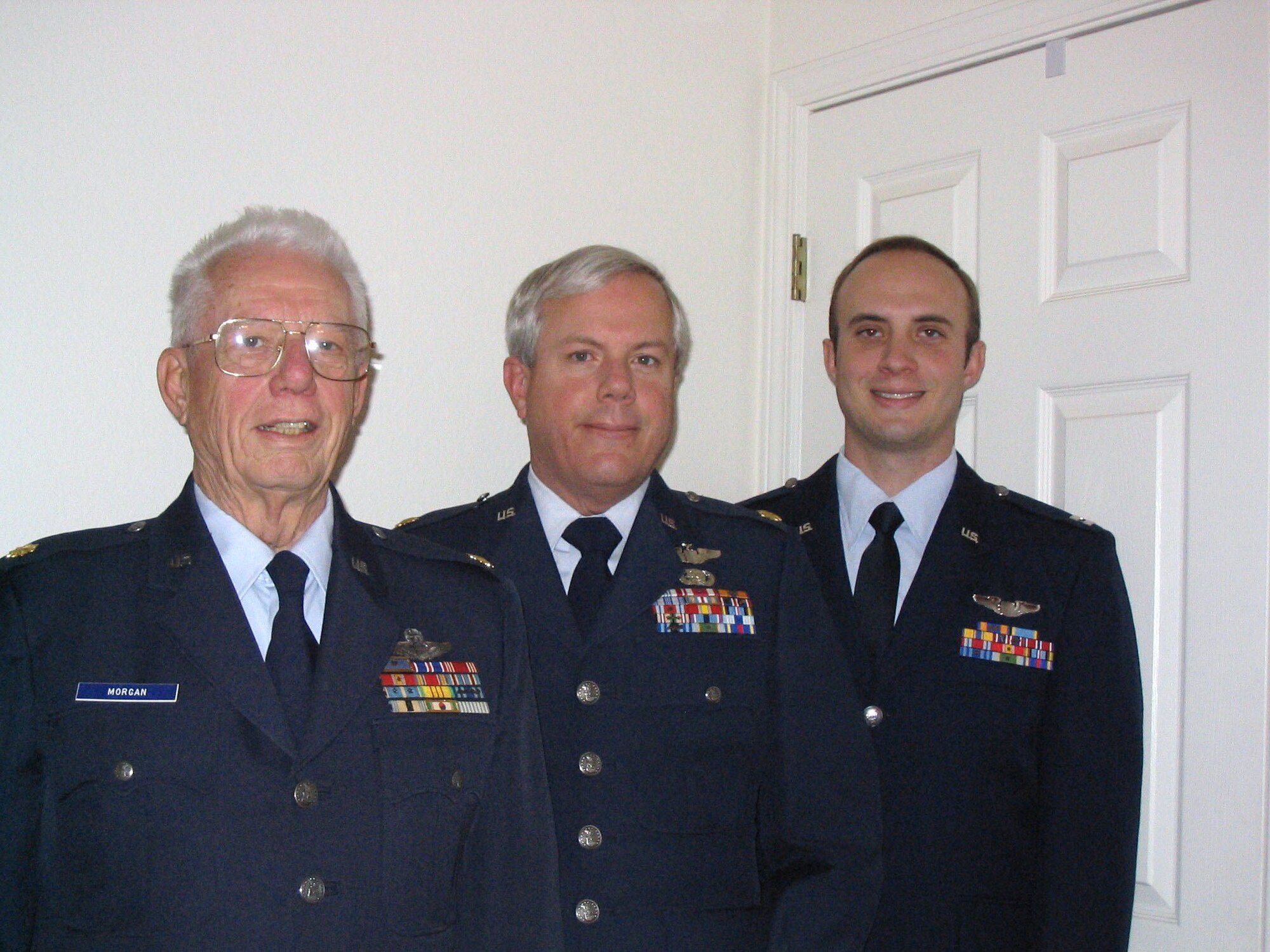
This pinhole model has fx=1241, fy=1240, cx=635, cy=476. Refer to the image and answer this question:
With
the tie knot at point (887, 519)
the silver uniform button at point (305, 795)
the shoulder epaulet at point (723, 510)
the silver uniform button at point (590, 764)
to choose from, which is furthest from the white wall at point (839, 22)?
the silver uniform button at point (305, 795)

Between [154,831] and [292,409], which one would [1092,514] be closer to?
[292,409]

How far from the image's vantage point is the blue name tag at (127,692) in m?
1.41

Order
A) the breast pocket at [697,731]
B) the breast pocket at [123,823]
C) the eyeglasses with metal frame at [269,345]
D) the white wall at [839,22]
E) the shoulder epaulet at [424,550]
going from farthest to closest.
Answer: the white wall at [839,22] → the breast pocket at [697,731] → the shoulder epaulet at [424,550] → the eyeglasses with metal frame at [269,345] → the breast pocket at [123,823]

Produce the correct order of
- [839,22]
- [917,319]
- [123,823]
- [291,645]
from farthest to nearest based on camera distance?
[839,22]
[917,319]
[291,645]
[123,823]

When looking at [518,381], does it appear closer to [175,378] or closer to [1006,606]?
[175,378]

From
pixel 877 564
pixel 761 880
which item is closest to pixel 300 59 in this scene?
pixel 877 564

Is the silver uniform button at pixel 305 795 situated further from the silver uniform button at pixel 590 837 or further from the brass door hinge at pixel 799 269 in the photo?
the brass door hinge at pixel 799 269

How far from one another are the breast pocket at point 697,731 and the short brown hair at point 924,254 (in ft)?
2.33

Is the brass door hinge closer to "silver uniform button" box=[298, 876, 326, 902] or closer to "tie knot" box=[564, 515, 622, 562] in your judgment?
"tie knot" box=[564, 515, 622, 562]

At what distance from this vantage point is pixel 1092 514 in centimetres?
240

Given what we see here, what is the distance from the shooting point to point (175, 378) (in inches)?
64.7

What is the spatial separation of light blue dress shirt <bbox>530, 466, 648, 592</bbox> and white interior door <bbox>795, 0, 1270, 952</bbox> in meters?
0.92

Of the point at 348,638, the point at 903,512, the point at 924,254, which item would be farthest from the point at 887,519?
the point at 348,638

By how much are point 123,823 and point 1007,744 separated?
1.32m
